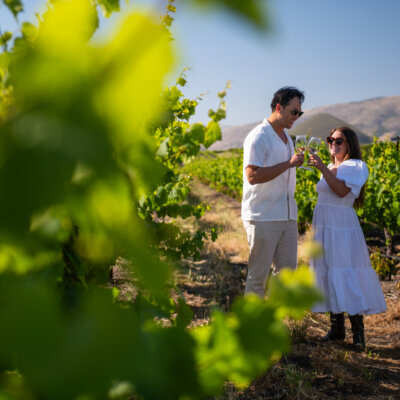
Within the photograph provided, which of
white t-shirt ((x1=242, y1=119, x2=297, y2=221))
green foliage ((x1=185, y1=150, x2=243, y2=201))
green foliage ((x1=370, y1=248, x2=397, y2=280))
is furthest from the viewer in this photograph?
green foliage ((x1=185, y1=150, x2=243, y2=201))

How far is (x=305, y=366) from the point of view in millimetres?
2990

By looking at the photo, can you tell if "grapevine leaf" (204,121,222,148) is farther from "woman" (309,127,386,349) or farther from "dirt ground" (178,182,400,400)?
"woman" (309,127,386,349)

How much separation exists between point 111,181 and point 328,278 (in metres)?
3.56

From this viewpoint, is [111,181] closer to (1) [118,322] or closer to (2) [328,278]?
(1) [118,322]

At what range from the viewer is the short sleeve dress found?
3410mm

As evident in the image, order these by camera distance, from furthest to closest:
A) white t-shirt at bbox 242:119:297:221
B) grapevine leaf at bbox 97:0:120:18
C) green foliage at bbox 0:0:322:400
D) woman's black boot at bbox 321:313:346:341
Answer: woman's black boot at bbox 321:313:346:341 → white t-shirt at bbox 242:119:297:221 → grapevine leaf at bbox 97:0:120:18 → green foliage at bbox 0:0:322:400

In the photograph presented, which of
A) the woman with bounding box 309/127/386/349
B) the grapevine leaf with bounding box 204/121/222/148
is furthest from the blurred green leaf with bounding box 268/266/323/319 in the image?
the woman with bounding box 309/127/386/349

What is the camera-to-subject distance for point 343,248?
355cm

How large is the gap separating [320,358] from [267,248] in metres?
0.98

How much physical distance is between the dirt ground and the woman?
26 cm

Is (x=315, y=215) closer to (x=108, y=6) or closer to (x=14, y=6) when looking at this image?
(x=108, y=6)

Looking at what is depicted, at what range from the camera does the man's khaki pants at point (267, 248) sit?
3.24 meters

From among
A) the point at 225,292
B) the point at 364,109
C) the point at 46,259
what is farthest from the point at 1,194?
the point at 364,109

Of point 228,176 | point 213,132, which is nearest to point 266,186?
point 213,132
